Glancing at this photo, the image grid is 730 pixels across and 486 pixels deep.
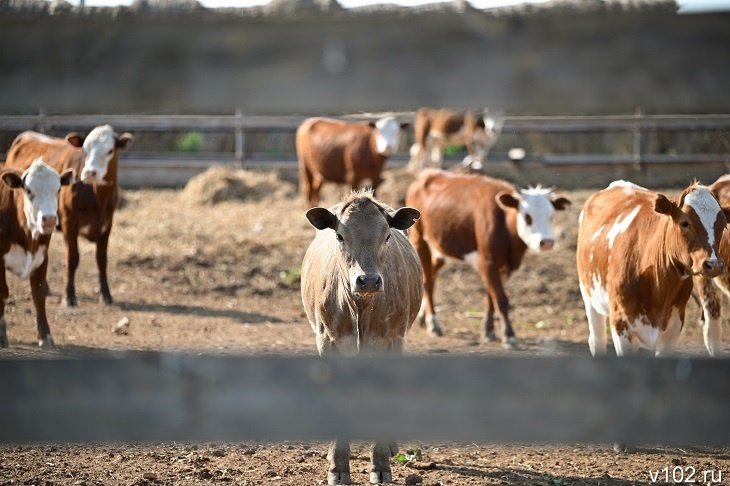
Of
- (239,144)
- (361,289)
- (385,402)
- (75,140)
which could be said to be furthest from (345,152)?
(385,402)

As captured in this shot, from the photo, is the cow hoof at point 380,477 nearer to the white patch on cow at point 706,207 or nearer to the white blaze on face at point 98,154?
the white patch on cow at point 706,207

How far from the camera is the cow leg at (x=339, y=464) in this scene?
509cm

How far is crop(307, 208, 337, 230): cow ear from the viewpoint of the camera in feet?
16.5

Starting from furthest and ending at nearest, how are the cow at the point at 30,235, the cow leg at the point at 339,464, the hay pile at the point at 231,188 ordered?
the hay pile at the point at 231,188 → the cow at the point at 30,235 → the cow leg at the point at 339,464

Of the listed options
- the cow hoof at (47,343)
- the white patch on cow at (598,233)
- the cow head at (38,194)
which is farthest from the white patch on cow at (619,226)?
the cow hoof at (47,343)

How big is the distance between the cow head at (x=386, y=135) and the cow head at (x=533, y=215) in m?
4.85

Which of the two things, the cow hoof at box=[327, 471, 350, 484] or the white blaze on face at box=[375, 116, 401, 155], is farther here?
the white blaze on face at box=[375, 116, 401, 155]

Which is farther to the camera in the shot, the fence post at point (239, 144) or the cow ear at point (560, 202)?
the fence post at point (239, 144)

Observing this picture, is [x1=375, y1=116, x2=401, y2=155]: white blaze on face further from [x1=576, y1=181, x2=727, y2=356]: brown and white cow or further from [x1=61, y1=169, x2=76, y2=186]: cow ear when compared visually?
[x1=576, y1=181, x2=727, y2=356]: brown and white cow

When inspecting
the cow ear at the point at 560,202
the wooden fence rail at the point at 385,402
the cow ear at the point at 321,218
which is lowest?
the wooden fence rail at the point at 385,402

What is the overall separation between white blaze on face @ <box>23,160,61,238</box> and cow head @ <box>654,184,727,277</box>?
5.52 m

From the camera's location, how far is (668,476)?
5.46 metres

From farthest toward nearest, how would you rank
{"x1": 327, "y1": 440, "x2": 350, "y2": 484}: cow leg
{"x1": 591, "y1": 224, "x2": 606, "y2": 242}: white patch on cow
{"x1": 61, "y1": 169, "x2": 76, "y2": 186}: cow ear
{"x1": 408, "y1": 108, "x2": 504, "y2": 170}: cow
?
{"x1": 408, "y1": 108, "x2": 504, "y2": 170}: cow < {"x1": 61, "y1": 169, "x2": 76, "y2": 186}: cow ear < {"x1": 591, "y1": 224, "x2": 606, "y2": 242}: white patch on cow < {"x1": 327, "y1": 440, "x2": 350, "y2": 484}: cow leg

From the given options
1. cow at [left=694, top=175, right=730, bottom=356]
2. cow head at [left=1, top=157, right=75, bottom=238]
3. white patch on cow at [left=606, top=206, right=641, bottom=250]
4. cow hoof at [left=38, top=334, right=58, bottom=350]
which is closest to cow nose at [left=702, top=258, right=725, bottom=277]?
white patch on cow at [left=606, top=206, right=641, bottom=250]
